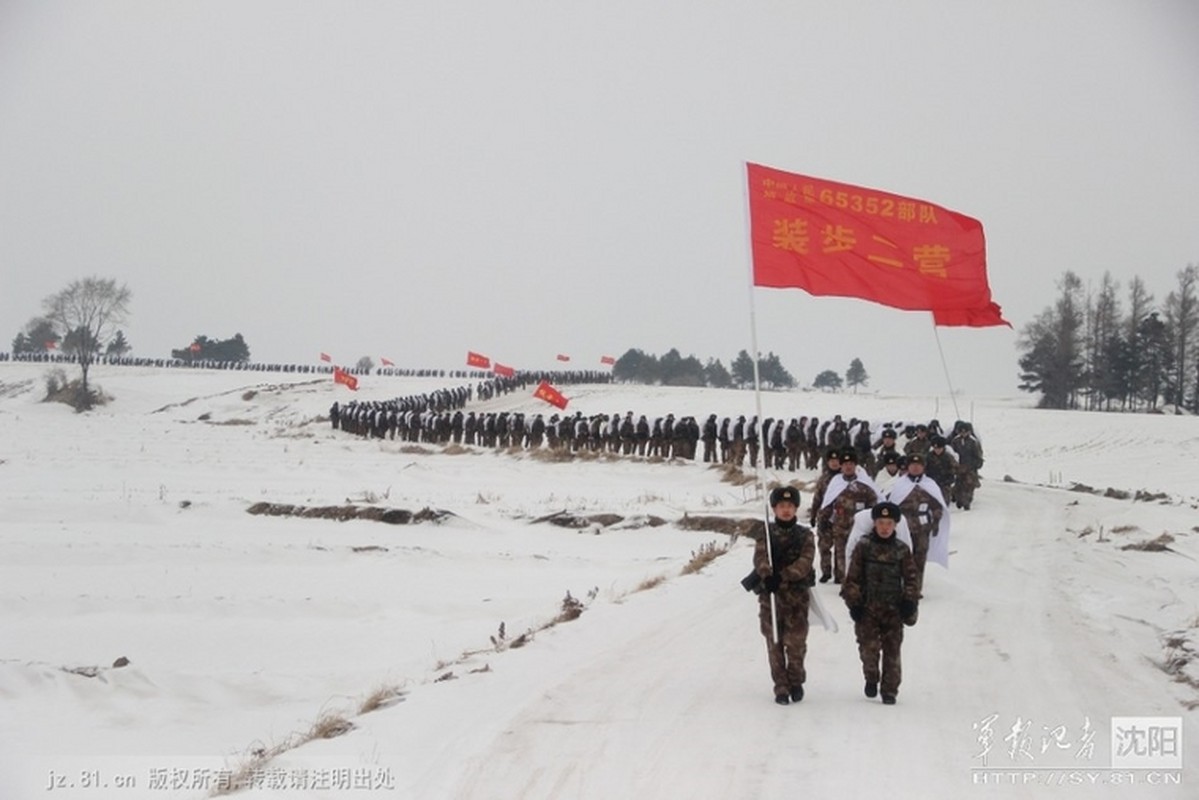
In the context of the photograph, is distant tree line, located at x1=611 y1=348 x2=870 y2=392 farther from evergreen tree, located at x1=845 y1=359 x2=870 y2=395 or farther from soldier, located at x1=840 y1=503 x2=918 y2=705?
soldier, located at x1=840 y1=503 x2=918 y2=705

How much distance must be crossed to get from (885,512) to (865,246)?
5093mm

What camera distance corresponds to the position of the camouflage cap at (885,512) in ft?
24.0

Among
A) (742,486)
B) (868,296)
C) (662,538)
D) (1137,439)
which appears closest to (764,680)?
(868,296)

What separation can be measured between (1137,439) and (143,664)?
39146 millimetres

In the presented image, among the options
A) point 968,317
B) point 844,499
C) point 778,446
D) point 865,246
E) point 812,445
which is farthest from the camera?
point 778,446

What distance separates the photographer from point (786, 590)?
7219 mm

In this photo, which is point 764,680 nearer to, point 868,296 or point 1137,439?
point 868,296

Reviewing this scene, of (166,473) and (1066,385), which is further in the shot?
(1066,385)

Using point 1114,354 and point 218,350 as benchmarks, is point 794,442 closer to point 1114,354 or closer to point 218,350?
point 1114,354

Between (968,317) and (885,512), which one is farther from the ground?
(968,317)

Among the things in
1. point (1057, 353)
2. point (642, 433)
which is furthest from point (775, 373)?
point (642, 433)

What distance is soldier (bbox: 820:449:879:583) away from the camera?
1083cm

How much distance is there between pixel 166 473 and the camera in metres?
26.1

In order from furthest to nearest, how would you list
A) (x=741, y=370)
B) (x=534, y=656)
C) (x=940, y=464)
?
(x=741, y=370) < (x=940, y=464) < (x=534, y=656)
